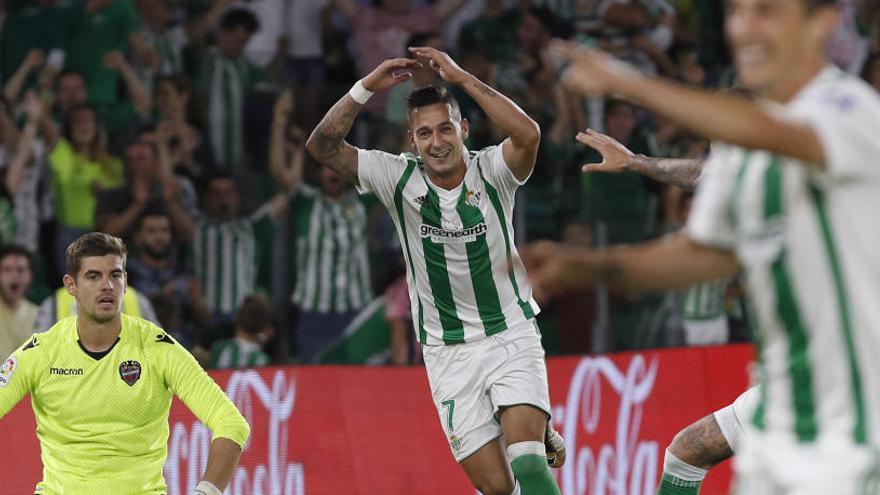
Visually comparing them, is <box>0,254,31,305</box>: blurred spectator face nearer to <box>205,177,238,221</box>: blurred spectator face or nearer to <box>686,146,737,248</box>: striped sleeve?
<box>205,177,238,221</box>: blurred spectator face

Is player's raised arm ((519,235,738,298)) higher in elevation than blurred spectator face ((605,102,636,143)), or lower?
lower

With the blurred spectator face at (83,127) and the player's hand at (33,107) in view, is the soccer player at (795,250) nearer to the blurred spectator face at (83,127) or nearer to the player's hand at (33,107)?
the blurred spectator face at (83,127)

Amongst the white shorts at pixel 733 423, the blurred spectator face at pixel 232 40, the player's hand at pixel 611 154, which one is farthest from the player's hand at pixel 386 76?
the blurred spectator face at pixel 232 40

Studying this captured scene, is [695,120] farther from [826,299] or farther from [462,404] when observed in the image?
[462,404]

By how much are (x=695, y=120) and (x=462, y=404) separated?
14.9 feet

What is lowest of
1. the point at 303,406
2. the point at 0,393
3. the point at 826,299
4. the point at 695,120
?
the point at 303,406

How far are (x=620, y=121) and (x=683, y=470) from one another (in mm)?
5225

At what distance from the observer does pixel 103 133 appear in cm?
1203

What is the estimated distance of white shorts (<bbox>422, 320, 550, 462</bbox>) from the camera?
808cm

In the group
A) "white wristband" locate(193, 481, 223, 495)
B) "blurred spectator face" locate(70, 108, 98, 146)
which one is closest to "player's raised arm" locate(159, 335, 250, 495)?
"white wristband" locate(193, 481, 223, 495)

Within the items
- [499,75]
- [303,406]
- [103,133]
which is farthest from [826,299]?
[499,75]

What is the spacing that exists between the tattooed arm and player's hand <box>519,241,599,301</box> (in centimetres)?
321

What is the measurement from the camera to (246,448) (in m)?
10.5

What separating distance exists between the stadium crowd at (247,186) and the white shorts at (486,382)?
3.09m
